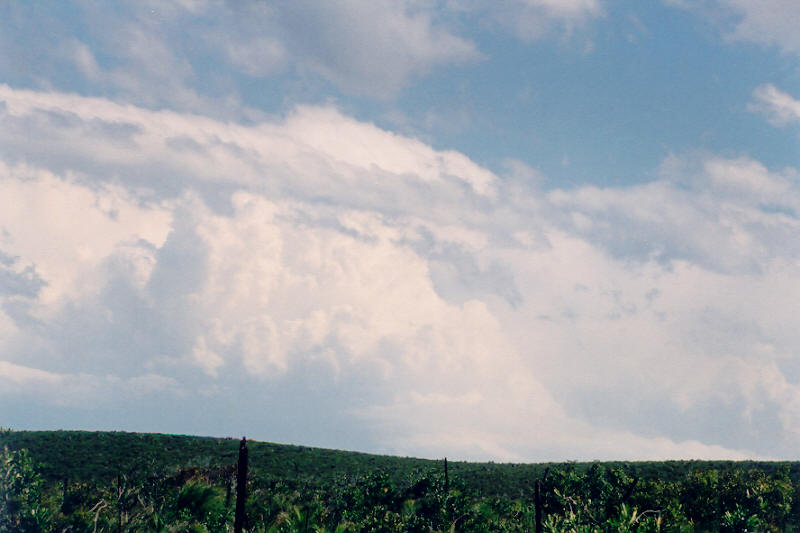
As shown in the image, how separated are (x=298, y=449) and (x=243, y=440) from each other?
3744 inches

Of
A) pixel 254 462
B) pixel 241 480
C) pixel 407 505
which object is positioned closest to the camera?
pixel 241 480

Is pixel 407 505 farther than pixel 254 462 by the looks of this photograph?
No

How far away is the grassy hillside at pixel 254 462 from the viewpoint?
87125 millimetres

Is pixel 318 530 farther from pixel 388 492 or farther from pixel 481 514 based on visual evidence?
pixel 388 492

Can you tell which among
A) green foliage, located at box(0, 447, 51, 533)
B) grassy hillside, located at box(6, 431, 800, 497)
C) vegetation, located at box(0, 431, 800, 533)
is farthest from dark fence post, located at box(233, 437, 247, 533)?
grassy hillside, located at box(6, 431, 800, 497)

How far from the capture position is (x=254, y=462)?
317ft

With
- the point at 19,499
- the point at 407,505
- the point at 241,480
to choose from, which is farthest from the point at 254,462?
the point at 241,480

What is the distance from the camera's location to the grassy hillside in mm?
87125

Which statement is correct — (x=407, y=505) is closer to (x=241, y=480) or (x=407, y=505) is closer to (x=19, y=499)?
(x=241, y=480)

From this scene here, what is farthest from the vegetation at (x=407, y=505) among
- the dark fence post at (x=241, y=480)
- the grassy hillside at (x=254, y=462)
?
the grassy hillside at (x=254, y=462)

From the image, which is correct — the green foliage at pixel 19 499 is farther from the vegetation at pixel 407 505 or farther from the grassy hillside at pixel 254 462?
the grassy hillside at pixel 254 462

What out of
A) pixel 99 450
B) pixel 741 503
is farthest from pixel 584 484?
pixel 99 450

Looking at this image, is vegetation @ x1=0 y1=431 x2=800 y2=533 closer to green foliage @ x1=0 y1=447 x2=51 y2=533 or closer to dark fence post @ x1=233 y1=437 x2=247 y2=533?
green foliage @ x1=0 y1=447 x2=51 y2=533

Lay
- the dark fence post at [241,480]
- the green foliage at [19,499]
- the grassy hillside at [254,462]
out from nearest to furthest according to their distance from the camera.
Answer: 1. the dark fence post at [241,480]
2. the green foliage at [19,499]
3. the grassy hillside at [254,462]
